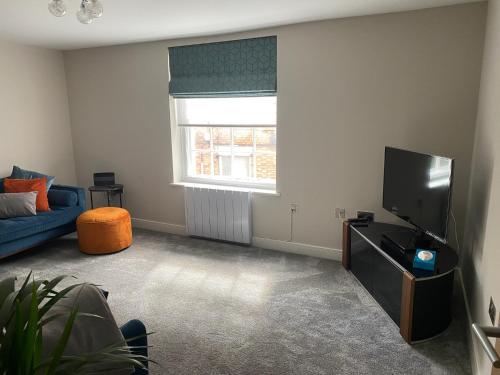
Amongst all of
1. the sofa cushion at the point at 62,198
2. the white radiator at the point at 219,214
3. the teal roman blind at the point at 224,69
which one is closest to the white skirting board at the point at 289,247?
the white radiator at the point at 219,214

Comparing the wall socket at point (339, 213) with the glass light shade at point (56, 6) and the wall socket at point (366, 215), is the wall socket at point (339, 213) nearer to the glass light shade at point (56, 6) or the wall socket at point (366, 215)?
the wall socket at point (366, 215)

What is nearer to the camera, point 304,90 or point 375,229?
point 375,229

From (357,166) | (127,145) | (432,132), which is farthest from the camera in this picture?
(127,145)

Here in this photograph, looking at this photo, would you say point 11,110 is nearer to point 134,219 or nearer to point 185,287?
point 134,219

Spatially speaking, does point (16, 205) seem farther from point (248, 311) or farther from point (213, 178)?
point (248, 311)

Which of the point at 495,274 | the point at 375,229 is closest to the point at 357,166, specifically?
the point at 375,229

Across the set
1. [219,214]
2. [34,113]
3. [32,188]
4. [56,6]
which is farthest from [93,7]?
[34,113]

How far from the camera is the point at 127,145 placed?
15.8 feet

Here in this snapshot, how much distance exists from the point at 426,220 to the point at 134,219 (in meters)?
3.68

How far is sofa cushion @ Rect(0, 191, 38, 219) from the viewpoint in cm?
387

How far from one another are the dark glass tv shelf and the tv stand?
0.03 m

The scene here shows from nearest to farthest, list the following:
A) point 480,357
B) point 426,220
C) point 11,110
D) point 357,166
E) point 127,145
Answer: point 480,357 < point 426,220 < point 357,166 < point 11,110 < point 127,145

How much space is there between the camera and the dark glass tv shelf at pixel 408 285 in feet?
7.84

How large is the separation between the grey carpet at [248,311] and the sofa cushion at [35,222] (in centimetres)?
31
